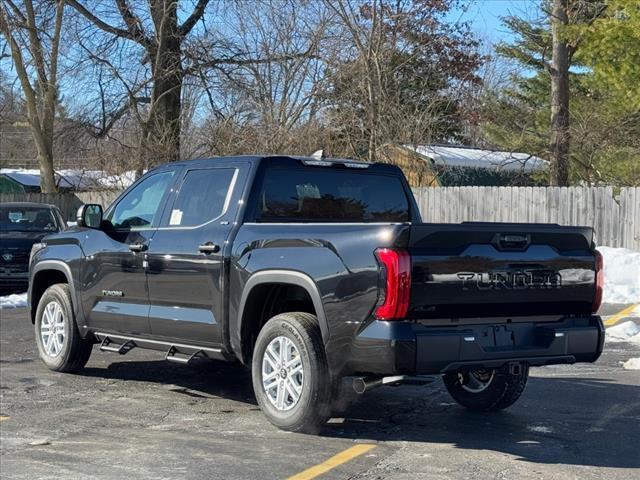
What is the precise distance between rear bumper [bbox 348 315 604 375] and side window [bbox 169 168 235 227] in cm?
209

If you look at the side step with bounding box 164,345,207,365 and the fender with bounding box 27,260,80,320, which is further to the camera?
the fender with bounding box 27,260,80,320

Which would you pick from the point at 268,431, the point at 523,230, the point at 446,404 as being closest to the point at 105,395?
the point at 268,431

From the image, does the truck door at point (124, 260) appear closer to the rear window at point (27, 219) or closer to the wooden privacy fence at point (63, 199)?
the rear window at point (27, 219)

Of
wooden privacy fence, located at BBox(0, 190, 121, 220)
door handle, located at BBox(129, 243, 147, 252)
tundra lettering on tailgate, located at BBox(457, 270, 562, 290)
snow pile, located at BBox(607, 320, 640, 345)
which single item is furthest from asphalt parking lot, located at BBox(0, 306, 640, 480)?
wooden privacy fence, located at BBox(0, 190, 121, 220)

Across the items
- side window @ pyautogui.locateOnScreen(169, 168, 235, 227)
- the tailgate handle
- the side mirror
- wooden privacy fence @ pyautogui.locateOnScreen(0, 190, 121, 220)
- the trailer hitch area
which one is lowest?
the trailer hitch area

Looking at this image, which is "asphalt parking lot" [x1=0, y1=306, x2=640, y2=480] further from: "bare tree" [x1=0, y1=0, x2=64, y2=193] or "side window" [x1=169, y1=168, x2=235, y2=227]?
"bare tree" [x1=0, y1=0, x2=64, y2=193]

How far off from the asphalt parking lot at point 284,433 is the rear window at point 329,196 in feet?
5.11

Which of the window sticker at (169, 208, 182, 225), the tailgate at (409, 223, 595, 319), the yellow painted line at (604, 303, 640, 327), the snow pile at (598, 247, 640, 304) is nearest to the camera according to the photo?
the tailgate at (409, 223, 595, 319)

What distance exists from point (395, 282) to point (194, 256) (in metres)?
2.16

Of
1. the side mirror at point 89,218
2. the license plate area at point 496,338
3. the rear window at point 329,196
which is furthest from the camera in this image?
the side mirror at point 89,218

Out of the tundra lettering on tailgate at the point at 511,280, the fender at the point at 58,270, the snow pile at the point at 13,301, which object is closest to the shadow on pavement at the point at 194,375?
the fender at the point at 58,270

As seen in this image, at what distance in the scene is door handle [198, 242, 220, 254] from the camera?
7.27 m

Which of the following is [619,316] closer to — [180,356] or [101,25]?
[180,356]

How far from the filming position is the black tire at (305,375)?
21.0 feet
